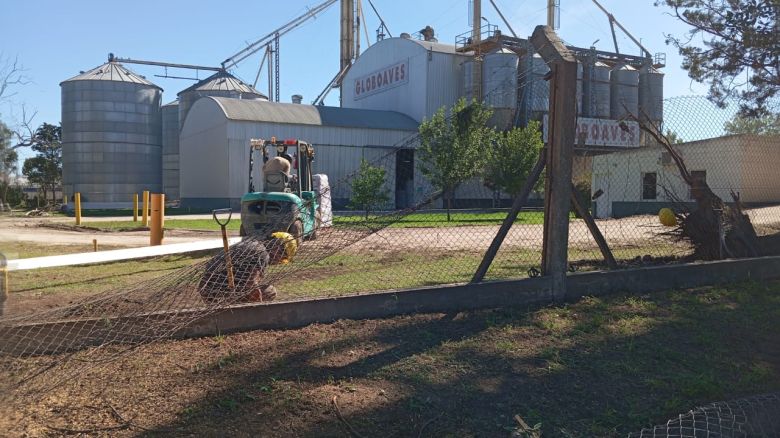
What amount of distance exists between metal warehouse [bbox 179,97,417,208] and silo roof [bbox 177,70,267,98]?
313 inches

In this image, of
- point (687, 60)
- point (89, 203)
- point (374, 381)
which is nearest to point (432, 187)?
point (687, 60)

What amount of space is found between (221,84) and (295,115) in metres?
14.9

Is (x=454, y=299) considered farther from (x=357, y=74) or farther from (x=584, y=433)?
(x=357, y=74)

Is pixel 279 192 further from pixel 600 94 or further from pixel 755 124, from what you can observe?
pixel 600 94

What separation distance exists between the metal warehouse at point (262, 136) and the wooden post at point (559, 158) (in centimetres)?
2451

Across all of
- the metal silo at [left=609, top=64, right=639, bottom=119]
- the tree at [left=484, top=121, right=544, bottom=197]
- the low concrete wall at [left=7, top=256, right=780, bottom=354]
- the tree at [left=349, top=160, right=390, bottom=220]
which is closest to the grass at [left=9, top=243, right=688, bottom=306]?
the low concrete wall at [left=7, top=256, right=780, bottom=354]

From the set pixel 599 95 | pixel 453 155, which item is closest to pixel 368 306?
pixel 453 155

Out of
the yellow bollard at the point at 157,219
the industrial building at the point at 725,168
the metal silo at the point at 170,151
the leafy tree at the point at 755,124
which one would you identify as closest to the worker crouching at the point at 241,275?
the yellow bollard at the point at 157,219

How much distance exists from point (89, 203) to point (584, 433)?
43804 millimetres

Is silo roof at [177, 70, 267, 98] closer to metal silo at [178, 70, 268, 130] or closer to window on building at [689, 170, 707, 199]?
metal silo at [178, 70, 268, 130]

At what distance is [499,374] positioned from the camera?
4.30 m

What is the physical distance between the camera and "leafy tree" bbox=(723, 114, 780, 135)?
1096cm

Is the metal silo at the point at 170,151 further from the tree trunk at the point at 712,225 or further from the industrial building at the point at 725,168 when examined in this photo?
the tree trunk at the point at 712,225

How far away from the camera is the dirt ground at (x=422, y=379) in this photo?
3.58 metres
